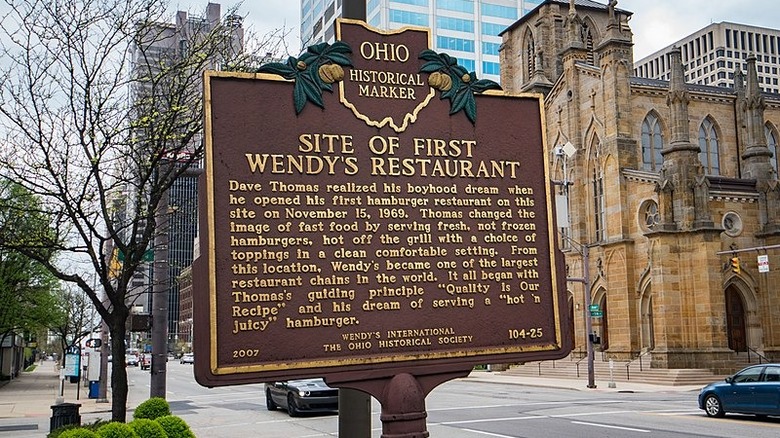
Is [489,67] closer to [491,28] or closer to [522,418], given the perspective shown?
[491,28]

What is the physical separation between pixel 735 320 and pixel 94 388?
34.4m

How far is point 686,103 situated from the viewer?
4347 cm

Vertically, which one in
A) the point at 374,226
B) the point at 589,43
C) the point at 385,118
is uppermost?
the point at 589,43

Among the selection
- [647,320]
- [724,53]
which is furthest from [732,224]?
[724,53]

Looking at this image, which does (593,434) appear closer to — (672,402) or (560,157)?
(672,402)

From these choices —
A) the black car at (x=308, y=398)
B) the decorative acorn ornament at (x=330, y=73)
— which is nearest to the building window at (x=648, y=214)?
the black car at (x=308, y=398)

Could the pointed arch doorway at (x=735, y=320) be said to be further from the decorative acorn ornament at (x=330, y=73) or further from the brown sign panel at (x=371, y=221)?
the decorative acorn ornament at (x=330, y=73)

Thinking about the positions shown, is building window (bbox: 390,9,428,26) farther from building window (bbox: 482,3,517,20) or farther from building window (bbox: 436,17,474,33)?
building window (bbox: 482,3,517,20)

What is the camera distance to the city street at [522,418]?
60.4ft

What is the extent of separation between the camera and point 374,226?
6.71 m

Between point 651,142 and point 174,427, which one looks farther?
point 651,142

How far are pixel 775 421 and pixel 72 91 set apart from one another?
63.2 feet

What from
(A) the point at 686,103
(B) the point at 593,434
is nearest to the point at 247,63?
(B) the point at 593,434

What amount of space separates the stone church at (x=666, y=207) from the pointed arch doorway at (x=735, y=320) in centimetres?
8
